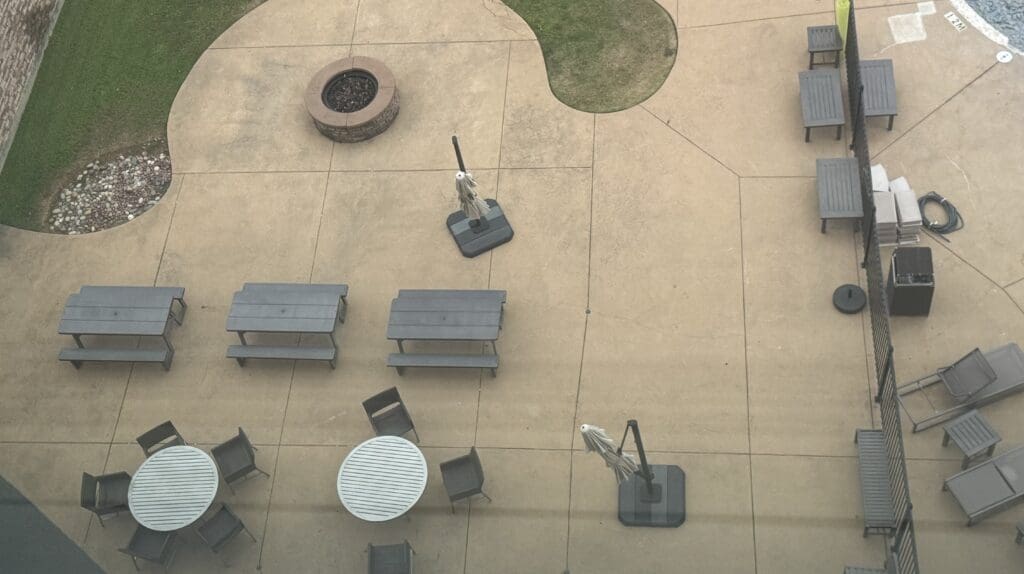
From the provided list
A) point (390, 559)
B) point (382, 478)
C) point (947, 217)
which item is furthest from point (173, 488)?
point (947, 217)

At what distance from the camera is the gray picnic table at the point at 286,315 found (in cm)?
1293

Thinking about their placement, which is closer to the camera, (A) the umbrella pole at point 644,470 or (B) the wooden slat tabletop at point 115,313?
(A) the umbrella pole at point 644,470

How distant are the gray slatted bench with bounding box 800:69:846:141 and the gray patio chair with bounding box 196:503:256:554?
8501 mm

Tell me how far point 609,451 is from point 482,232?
14.0 feet

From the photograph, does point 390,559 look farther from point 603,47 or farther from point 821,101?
point 603,47

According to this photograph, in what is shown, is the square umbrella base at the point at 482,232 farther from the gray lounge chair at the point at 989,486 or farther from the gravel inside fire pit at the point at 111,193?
the gray lounge chair at the point at 989,486

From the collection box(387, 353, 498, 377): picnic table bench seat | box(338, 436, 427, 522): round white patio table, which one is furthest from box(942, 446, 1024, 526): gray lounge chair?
box(338, 436, 427, 522): round white patio table

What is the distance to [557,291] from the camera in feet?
43.9

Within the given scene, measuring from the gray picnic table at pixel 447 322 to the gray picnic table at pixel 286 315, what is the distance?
757mm

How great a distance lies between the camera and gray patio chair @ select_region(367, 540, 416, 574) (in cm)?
1130

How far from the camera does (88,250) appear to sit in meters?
14.6

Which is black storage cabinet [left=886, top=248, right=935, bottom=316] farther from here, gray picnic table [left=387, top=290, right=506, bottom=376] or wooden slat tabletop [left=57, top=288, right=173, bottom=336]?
wooden slat tabletop [left=57, top=288, right=173, bottom=336]

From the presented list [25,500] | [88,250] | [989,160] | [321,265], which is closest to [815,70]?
[989,160]

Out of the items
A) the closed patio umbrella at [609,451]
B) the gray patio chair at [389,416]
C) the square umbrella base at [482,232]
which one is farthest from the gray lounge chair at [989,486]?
the square umbrella base at [482,232]
